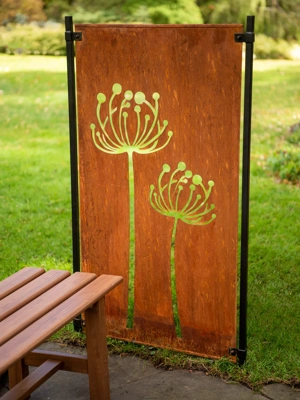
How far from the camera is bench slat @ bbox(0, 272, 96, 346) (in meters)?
2.82

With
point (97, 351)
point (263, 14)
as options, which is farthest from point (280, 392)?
point (263, 14)

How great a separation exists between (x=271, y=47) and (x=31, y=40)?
3.76 meters

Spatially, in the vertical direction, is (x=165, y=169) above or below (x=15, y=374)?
above

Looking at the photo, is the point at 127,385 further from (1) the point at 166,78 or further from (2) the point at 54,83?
(2) the point at 54,83

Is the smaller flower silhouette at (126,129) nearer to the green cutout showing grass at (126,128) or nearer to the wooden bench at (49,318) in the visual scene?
the green cutout showing grass at (126,128)

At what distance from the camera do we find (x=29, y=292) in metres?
3.18

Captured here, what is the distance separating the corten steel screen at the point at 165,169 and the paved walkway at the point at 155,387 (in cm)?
24

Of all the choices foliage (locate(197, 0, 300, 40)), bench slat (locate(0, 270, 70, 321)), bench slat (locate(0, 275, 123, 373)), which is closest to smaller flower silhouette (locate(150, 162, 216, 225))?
bench slat (locate(0, 275, 123, 373))

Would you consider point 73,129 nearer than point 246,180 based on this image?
No

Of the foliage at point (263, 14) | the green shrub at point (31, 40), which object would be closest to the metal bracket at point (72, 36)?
the foliage at point (263, 14)

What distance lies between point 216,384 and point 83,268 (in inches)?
41.5

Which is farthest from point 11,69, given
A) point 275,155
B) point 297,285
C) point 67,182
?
point 297,285

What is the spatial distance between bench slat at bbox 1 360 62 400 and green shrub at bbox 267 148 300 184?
14.6 ft

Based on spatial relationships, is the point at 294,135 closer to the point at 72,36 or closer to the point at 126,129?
the point at 126,129
